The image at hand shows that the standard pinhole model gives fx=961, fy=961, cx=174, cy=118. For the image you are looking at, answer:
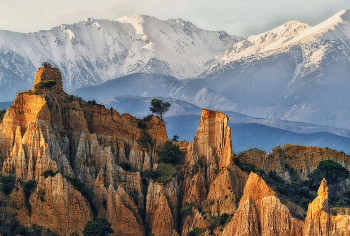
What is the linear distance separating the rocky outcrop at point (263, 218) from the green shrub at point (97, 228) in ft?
37.8

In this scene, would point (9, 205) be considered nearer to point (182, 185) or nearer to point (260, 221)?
point (182, 185)

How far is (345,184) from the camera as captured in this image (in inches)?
4186

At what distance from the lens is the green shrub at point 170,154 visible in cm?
10469

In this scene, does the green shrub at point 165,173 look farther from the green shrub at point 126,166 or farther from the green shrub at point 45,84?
the green shrub at point 45,84

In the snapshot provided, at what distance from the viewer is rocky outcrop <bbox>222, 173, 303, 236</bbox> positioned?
83.9m

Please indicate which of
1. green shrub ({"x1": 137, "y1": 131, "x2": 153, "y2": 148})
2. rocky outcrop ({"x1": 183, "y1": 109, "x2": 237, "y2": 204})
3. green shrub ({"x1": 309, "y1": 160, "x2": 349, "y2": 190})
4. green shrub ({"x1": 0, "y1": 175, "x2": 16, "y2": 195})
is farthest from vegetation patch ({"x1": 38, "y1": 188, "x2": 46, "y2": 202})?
green shrub ({"x1": 309, "y1": 160, "x2": 349, "y2": 190})

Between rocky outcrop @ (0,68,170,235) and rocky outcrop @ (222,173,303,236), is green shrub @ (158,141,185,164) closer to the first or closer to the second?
rocky outcrop @ (0,68,170,235)

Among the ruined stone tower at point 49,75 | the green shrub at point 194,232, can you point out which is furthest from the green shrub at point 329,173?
the ruined stone tower at point 49,75

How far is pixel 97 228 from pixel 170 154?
687 inches

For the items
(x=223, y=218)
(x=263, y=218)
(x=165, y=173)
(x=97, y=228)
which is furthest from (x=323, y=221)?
(x=165, y=173)

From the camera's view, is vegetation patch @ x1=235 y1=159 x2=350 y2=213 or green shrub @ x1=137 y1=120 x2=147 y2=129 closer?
vegetation patch @ x1=235 y1=159 x2=350 y2=213

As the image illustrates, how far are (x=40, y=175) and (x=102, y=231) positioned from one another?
9.33 metres

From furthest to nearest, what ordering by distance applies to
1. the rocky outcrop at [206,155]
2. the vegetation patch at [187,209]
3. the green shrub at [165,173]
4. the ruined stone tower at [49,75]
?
the ruined stone tower at [49,75]
the green shrub at [165,173]
the rocky outcrop at [206,155]
the vegetation patch at [187,209]

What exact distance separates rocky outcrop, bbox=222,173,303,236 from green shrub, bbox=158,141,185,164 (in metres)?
18.0
